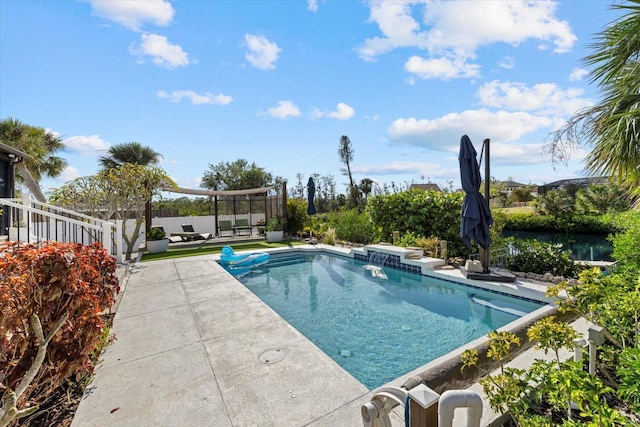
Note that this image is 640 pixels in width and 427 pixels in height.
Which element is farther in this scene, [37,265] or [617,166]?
[617,166]

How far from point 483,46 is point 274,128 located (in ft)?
35.4

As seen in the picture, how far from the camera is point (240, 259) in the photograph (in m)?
9.78

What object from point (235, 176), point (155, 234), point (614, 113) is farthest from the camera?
point (235, 176)

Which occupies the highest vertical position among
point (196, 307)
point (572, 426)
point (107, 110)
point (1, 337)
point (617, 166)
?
point (107, 110)

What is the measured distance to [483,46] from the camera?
8.01 m

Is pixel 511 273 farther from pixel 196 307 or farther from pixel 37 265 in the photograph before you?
pixel 37 265

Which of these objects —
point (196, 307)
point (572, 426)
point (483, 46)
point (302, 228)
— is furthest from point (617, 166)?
point (302, 228)

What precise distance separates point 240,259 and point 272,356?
22.3ft

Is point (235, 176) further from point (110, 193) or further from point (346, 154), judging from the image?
point (110, 193)

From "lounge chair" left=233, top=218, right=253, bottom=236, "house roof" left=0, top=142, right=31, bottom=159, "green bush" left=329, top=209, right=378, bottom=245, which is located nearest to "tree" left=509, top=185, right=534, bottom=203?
"green bush" left=329, top=209, right=378, bottom=245

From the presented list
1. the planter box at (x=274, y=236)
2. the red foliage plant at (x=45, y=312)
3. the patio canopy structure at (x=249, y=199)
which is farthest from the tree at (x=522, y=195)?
the red foliage plant at (x=45, y=312)

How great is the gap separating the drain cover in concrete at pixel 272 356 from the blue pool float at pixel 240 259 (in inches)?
258

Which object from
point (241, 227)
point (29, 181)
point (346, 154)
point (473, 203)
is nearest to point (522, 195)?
point (346, 154)

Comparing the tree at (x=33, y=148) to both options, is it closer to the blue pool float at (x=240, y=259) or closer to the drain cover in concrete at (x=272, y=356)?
the blue pool float at (x=240, y=259)
